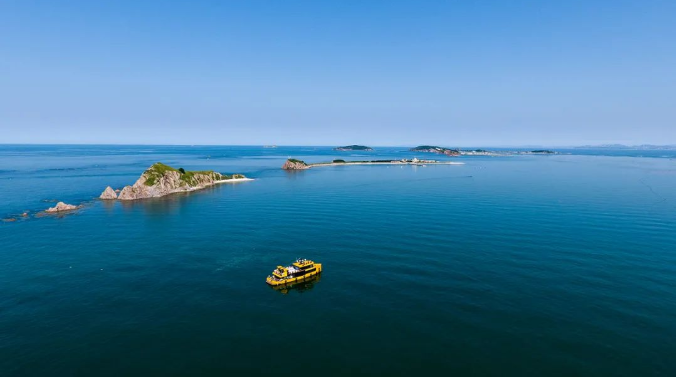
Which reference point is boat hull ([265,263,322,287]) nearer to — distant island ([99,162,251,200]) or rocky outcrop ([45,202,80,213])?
rocky outcrop ([45,202,80,213])

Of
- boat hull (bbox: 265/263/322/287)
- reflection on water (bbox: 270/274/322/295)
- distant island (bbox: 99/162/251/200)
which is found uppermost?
distant island (bbox: 99/162/251/200)

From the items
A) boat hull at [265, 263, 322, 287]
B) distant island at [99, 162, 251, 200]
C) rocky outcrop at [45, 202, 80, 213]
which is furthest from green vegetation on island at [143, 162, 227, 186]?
boat hull at [265, 263, 322, 287]

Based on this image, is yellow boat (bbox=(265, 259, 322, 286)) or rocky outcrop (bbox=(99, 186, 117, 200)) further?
rocky outcrop (bbox=(99, 186, 117, 200))

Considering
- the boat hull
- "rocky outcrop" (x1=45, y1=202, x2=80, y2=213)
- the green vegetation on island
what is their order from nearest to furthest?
the boat hull
"rocky outcrop" (x1=45, y1=202, x2=80, y2=213)
the green vegetation on island

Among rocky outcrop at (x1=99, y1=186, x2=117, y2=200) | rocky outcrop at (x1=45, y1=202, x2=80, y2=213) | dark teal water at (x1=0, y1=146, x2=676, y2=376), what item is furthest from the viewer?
rocky outcrop at (x1=99, y1=186, x2=117, y2=200)

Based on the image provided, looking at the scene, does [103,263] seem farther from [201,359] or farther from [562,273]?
[562,273]

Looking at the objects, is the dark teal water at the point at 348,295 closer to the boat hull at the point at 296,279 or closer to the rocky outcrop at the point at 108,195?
the boat hull at the point at 296,279
